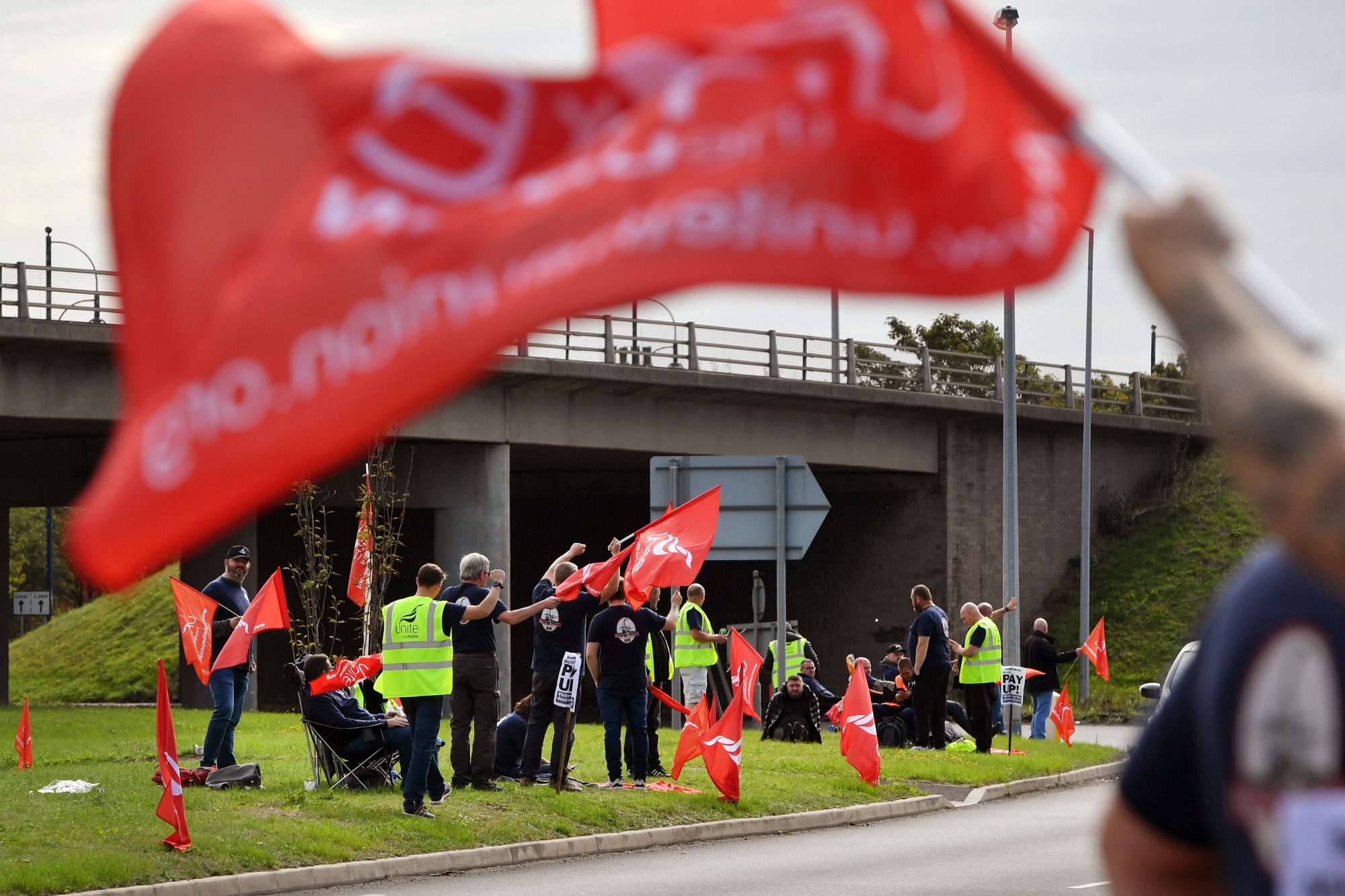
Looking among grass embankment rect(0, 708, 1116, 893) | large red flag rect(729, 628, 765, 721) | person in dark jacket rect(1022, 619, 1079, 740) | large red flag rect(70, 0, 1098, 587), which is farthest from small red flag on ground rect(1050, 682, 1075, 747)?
large red flag rect(70, 0, 1098, 587)

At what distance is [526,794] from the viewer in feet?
50.0

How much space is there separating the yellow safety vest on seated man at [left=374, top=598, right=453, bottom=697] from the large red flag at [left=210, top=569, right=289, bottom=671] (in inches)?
52.0

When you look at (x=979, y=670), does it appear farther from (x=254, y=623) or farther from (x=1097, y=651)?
(x=254, y=623)

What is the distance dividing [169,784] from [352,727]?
3220 millimetres

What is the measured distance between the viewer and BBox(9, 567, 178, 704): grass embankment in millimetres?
42906

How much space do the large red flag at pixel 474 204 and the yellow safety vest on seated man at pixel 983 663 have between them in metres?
19.5

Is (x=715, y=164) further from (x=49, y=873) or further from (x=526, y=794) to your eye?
(x=526, y=794)

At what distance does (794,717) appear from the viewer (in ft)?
76.1

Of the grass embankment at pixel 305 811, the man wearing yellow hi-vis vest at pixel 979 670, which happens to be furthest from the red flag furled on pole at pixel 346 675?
the man wearing yellow hi-vis vest at pixel 979 670

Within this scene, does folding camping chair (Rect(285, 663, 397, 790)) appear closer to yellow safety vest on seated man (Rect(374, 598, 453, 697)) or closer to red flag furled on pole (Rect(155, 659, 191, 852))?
yellow safety vest on seated man (Rect(374, 598, 453, 697))

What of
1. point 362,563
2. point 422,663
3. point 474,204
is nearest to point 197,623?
point 422,663

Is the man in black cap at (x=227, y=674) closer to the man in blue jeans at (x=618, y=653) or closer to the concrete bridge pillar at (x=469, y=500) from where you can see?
the man in blue jeans at (x=618, y=653)

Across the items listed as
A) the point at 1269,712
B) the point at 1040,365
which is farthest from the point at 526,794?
the point at 1040,365

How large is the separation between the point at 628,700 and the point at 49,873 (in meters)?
6.13
